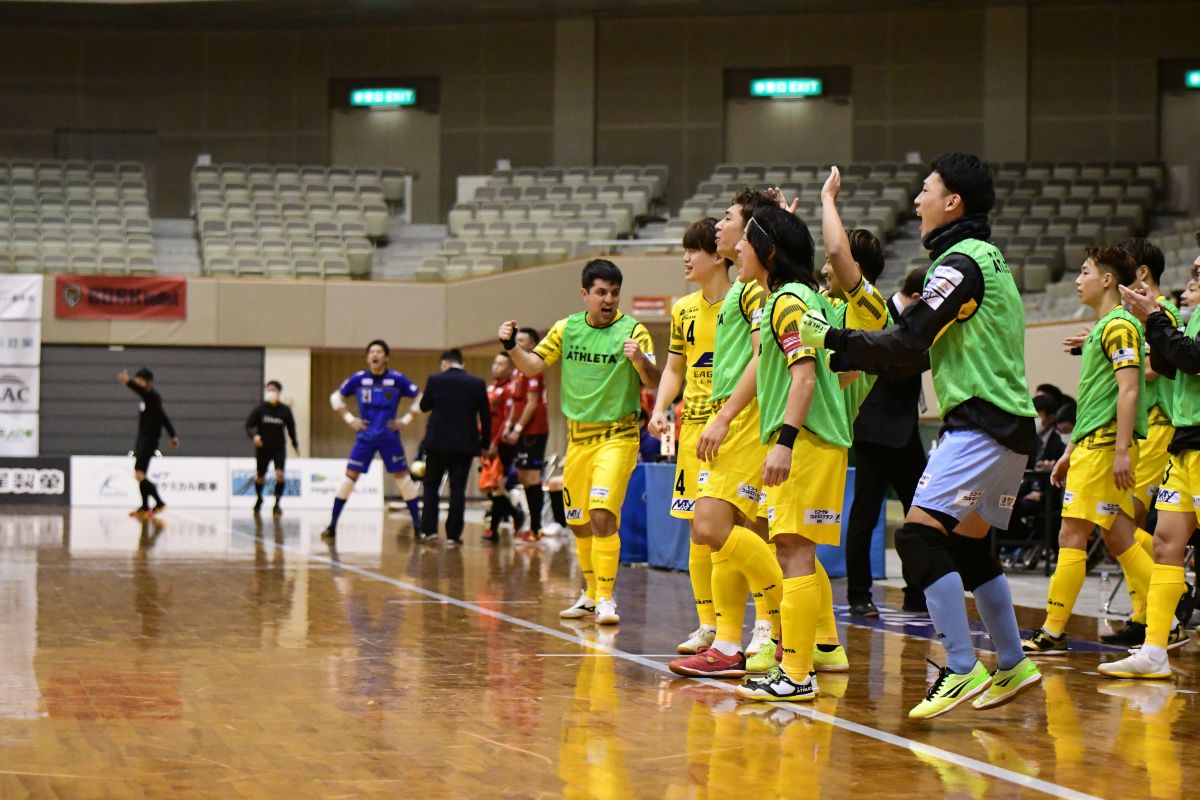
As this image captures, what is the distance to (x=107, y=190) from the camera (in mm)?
28656

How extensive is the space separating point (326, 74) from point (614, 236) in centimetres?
940

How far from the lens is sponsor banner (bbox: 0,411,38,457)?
1017 inches

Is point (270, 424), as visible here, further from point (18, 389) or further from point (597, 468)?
point (597, 468)

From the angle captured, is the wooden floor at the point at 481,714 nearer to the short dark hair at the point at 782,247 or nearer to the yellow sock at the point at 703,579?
the yellow sock at the point at 703,579

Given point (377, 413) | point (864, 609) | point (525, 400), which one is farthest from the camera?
point (377, 413)

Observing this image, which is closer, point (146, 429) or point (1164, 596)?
point (1164, 596)

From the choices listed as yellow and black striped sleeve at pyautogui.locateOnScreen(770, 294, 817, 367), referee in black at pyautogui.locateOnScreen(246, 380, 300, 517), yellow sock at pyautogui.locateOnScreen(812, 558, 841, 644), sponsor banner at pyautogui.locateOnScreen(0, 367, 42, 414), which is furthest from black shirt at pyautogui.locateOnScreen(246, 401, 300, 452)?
yellow and black striped sleeve at pyautogui.locateOnScreen(770, 294, 817, 367)

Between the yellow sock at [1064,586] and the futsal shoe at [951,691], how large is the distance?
2232mm

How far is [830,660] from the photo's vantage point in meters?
6.70

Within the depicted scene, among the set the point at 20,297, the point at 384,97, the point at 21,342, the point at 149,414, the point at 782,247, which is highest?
the point at 384,97

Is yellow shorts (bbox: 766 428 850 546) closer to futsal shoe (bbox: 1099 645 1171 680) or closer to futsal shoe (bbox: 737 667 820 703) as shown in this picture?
futsal shoe (bbox: 737 667 820 703)

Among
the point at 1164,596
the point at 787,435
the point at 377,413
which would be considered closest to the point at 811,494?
the point at 787,435

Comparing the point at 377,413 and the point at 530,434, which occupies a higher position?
the point at 377,413

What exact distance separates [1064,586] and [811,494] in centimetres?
207
